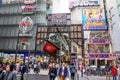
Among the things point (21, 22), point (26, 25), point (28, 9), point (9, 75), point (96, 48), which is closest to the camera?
point (9, 75)

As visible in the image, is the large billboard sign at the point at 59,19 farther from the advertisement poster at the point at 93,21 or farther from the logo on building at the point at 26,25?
the advertisement poster at the point at 93,21

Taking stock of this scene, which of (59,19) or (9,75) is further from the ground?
(59,19)

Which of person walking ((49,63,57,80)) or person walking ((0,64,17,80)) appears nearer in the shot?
person walking ((0,64,17,80))

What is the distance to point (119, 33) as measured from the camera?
106 feet

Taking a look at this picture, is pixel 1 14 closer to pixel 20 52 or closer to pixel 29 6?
pixel 29 6

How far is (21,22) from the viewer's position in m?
53.5

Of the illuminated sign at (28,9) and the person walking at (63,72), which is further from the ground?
the illuminated sign at (28,9)

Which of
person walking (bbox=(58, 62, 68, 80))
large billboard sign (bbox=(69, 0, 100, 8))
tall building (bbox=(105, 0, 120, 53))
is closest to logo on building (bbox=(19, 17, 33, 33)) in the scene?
large billboard sign (bbox=(69, 0, 100, 8))

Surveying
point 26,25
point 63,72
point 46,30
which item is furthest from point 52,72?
point 26,25

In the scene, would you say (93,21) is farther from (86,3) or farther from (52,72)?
(52,72)

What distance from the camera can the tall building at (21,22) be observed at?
52.7 metres

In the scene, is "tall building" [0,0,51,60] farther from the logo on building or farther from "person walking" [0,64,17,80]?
"person walking" [0,64,17,80]

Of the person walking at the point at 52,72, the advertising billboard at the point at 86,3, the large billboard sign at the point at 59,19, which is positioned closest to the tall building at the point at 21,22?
the large billboard sign at the point at 59,19

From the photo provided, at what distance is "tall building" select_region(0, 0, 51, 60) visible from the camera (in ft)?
173
